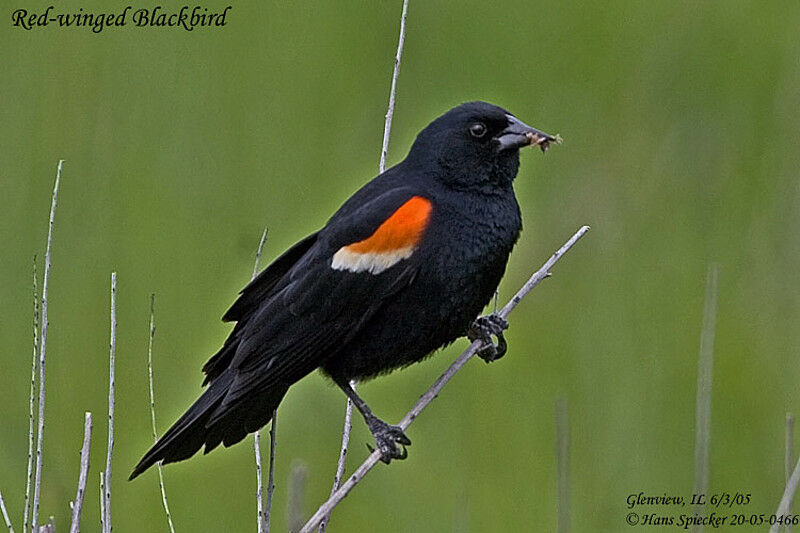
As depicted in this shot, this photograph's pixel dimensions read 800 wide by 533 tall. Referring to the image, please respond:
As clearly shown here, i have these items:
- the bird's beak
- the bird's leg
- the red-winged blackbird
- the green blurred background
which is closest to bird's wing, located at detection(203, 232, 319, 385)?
the red-winged blackbird

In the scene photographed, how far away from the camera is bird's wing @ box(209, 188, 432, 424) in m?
2.88

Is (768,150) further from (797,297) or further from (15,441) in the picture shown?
(15,441)

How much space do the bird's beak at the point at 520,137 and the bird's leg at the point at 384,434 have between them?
634mm

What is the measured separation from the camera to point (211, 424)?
280 centimetres

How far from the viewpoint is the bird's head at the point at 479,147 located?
2977 millimetres

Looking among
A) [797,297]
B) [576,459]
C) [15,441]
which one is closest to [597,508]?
[576,459]

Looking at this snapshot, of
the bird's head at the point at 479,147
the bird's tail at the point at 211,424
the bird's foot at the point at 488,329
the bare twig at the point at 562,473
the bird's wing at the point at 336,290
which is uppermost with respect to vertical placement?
the bird's head at the point at 479,147

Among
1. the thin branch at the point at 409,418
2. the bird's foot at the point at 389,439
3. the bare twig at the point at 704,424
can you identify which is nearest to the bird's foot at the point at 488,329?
the thin branch at the point at 409,418

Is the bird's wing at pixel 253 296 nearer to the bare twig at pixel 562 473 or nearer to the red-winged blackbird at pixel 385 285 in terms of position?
the red-winged blackbird at pixel 385 285

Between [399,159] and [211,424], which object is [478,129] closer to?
[211,424]

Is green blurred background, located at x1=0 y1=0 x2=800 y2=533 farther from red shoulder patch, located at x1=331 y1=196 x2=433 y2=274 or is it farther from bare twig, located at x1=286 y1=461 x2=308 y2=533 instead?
Answer: bare twig, located at x1=286 y1=461 x2=308 y2=533

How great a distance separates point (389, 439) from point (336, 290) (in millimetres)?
350

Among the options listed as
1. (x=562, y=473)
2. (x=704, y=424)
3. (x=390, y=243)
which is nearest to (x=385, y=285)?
(x=390, y=243)

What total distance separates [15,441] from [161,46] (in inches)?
60.8
